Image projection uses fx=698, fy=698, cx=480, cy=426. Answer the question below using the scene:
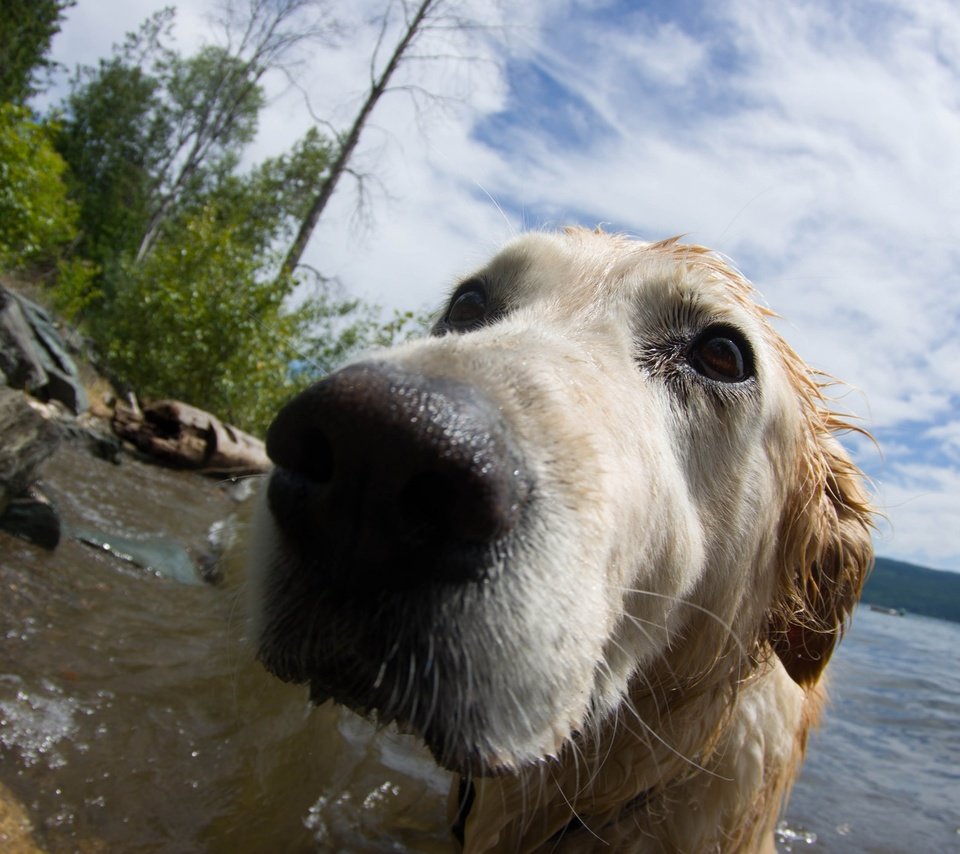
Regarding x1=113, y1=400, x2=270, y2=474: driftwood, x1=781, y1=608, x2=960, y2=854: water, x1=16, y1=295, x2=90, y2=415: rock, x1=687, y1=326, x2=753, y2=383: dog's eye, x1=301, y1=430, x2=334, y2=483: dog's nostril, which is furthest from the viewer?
x1=113, y1=400, x2=270, y2=474: driftwood

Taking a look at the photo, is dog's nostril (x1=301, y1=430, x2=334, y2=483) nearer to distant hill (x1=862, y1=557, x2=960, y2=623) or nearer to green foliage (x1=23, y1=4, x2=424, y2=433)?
green foliage (x1=23, y1=4, x2=424, y2=433)

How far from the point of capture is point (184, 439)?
12.8 metres

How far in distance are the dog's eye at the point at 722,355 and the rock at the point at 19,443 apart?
4204mm

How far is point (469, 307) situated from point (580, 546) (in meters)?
1.72

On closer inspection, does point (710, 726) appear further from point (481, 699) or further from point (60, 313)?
point (60, 313)

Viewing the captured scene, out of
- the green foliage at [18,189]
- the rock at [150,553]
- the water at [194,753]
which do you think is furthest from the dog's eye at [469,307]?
the green foliage at [18,189]

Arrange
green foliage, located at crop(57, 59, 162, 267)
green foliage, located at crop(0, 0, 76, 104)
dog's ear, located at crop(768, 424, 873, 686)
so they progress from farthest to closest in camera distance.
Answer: green foliage, located at crop(57, 59, 162, 267) < green foliage, located at crop(0, 0, 76, 104) < dog's ear, located at crop(768, 424, 873, 686)

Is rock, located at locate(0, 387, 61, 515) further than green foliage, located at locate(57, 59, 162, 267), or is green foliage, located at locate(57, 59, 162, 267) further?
green foliage, located at locate(57, 59, 162, 267)

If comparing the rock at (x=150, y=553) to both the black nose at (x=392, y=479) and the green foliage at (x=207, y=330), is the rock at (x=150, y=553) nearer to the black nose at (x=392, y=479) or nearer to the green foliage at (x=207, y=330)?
the black nose at (x=392, y=479)

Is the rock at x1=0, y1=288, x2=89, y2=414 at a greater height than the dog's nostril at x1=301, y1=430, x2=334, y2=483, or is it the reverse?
the dog's nostril at x1=301, y1=430, x2=334, y2=483

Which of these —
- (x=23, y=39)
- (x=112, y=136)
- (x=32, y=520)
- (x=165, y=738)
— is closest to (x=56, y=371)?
(x=32, y=520)

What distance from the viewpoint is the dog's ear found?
9.57ft

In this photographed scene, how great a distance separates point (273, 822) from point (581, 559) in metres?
2.40

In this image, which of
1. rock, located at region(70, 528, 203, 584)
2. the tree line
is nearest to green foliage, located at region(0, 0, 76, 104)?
the tree line
